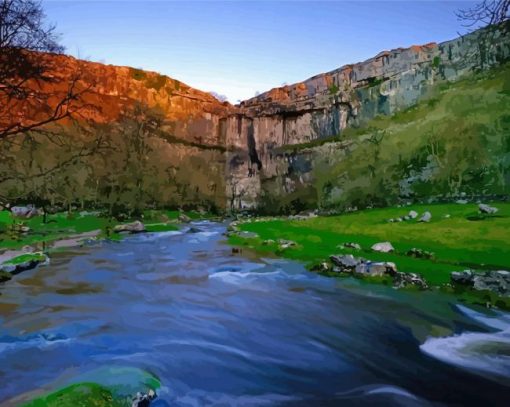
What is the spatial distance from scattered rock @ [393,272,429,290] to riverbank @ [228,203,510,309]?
0.23 meters

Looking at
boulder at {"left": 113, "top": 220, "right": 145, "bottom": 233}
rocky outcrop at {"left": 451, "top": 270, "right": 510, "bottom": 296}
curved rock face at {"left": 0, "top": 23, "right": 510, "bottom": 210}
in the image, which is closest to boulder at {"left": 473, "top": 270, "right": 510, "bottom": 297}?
rocky outcrop at {"left": 451, "top": 270, "right": 510, "bottom": 296}

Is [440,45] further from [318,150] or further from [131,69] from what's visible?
[131,69]

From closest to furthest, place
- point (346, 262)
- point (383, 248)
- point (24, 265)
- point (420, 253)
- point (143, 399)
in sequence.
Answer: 1. point (143, 399)
2. point (346, 262)
3. point (24, 265)
4. point (420, 253)
5. point (383, 248)

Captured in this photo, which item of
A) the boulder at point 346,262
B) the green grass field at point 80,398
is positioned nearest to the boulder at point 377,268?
the boulder at point 346,262

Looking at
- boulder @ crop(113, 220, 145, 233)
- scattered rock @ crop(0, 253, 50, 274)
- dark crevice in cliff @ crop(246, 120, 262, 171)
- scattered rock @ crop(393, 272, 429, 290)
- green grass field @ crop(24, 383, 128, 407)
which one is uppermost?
dark crevice in cliff @ crop(246, 120, 262, 171)

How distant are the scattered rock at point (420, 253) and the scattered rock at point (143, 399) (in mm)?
14774

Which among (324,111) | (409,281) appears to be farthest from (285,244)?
(324,111)

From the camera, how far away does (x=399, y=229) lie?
92.6 feet

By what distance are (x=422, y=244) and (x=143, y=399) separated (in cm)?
1837

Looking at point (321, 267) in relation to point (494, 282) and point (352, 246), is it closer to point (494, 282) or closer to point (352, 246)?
point (352, 246)

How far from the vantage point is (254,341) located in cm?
1003

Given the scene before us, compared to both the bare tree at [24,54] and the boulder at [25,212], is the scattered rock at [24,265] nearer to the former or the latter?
the bare tree at [24,54]

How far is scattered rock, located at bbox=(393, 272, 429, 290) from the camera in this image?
1479 cm

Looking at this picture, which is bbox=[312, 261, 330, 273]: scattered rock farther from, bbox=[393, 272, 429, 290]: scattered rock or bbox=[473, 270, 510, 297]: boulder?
bbox=[473, 270, 510, 297]: boulder
